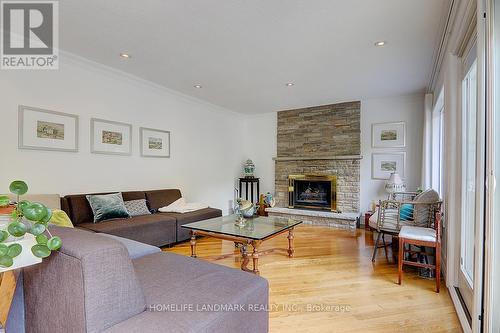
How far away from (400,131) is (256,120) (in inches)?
121

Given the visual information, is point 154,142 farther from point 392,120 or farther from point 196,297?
point 392,120

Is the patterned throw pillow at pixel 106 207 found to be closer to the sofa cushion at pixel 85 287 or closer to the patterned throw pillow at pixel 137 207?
the patterned throw pillow at pixel 137 207

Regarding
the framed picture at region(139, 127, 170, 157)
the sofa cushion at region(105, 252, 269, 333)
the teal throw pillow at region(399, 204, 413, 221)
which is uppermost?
the framed picture at region(139, 127, 170, 157)

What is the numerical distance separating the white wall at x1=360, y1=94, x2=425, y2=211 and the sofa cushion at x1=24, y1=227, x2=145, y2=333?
15.5 feet

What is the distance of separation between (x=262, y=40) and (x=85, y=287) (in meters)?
2.57

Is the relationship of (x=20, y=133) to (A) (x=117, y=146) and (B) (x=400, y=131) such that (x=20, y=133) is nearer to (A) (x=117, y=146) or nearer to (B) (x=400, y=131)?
(A) (x=117, y=146)

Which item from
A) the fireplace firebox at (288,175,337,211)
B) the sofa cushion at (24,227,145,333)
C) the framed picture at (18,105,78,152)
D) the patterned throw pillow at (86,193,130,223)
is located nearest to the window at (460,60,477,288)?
the sofa cushion at (24,227,145,333)

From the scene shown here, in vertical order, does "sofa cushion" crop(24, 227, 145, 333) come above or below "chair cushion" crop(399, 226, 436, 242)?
above

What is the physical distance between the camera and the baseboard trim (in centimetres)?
167

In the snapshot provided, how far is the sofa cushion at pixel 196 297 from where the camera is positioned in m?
0.96

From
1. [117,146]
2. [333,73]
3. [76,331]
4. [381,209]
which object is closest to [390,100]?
[333,73]

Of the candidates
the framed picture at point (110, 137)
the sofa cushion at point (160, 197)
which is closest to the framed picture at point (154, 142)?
the framed picture at point (110, 137)

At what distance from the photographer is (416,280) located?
246 cm

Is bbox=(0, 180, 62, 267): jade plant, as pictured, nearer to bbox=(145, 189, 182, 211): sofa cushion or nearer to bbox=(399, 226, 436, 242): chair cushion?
bbox=(399, 226, 436, 242): chair cushion
